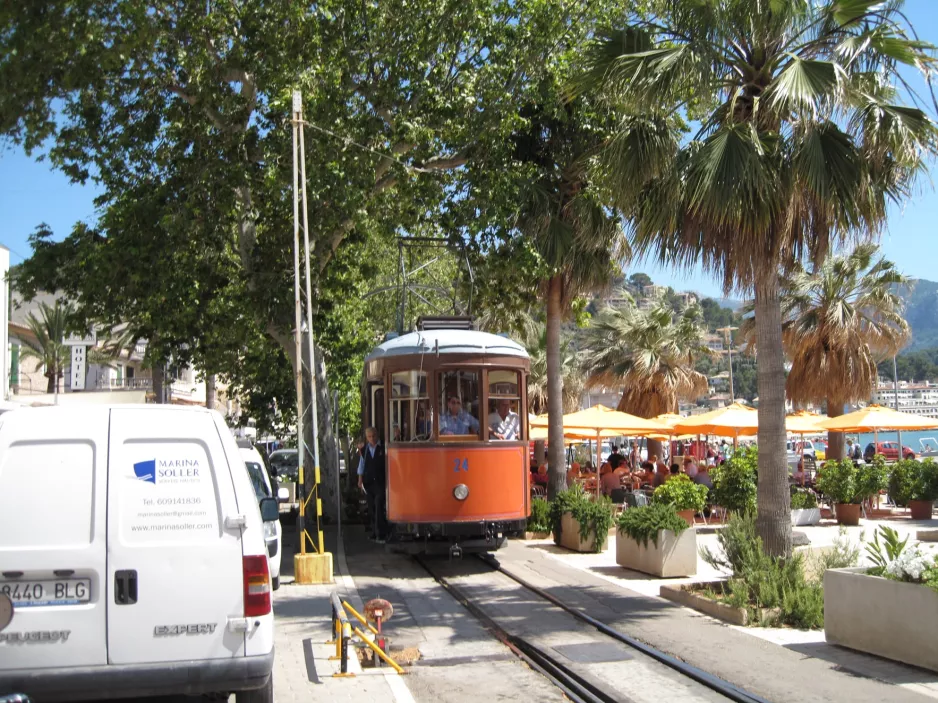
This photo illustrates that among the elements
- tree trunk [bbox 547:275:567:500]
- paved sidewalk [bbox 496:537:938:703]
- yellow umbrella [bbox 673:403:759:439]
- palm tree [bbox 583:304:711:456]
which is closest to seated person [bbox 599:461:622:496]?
yellow umbrella [bbox 673:403:759:439]

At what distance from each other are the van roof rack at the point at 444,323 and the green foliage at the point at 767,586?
611cm

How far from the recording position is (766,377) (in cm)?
1163

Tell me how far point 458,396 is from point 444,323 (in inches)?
74.4

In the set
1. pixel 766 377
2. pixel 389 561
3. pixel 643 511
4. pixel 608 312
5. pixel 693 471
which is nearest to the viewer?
pixel 766 377

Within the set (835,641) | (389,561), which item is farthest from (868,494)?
(835,641)

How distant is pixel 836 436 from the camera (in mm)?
27406

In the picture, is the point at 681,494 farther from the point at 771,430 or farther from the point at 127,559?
the point at 127,559

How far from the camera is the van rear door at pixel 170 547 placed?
551 cm

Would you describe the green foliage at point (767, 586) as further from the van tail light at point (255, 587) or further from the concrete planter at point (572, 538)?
the van tail light at point (255, 587)

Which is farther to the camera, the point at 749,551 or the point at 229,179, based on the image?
the point at 229,179

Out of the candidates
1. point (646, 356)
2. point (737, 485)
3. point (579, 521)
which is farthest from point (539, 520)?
point (646, 356)

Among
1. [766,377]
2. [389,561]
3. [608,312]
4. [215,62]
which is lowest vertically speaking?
[389,561]

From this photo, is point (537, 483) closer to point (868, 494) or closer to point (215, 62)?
point (868, 494)

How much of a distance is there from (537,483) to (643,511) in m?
12.1
